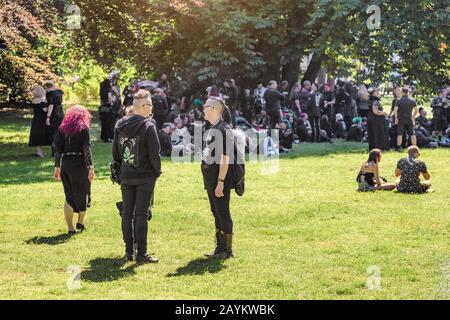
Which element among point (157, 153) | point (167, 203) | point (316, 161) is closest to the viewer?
point (157, 153)

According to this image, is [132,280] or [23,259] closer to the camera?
[132,280]

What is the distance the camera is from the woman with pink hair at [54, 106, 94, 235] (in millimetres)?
11305

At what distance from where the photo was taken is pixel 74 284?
28.5 ft

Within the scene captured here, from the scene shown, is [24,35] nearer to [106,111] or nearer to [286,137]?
[106,111]

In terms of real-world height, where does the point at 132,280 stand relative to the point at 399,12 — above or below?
below

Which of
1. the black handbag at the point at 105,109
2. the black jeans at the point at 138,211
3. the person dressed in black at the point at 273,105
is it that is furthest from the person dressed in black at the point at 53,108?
the black jeans at the point at 138,211

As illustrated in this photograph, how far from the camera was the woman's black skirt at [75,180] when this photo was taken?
449 inches

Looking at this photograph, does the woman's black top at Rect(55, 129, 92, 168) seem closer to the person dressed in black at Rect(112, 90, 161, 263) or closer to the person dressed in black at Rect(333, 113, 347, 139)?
the person dressed in black at Rect(112, 90, 161, 263)

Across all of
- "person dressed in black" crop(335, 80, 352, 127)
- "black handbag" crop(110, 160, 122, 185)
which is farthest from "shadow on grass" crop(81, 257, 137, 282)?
"person dressed in black" crop(335, 80, 352, 127)

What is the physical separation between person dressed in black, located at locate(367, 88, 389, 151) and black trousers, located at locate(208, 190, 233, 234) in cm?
1122

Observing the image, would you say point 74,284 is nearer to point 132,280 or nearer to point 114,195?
point 132,280
